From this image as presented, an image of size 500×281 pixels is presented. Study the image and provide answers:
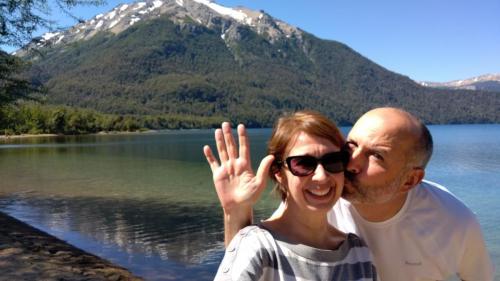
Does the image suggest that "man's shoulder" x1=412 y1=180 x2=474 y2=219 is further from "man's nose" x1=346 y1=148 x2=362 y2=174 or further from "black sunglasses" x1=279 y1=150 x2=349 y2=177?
"black sunglasses" x1=279 y1=150 x2=349 y2=177

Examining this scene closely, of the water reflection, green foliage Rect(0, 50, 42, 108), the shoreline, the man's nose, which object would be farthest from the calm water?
the man's nose

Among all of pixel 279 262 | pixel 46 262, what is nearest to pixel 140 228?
pixel 46 262

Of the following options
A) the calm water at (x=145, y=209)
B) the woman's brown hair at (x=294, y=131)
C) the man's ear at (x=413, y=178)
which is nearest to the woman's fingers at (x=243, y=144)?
the woman's brown hair at (x=294, y=131)

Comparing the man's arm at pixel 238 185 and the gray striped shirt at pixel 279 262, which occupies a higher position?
the man's arm at pixel 238 185

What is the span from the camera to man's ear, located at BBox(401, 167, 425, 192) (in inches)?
95.4

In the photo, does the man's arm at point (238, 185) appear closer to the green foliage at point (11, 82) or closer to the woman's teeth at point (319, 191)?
the woman's teeth at point (319, 191)

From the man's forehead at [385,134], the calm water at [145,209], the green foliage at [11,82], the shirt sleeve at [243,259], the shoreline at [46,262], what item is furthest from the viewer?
the calm water at [145,209]

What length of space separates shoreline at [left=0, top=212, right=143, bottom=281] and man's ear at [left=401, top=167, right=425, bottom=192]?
6972 millimetres

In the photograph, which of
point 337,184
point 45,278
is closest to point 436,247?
point 337,184

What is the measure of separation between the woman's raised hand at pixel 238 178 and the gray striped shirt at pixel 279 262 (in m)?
0.14

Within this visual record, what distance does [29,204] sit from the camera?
2014cm

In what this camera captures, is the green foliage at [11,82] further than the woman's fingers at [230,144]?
Yes

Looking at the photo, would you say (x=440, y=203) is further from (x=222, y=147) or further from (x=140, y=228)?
(x=140, y=228)

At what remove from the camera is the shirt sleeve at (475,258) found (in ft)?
8.27
